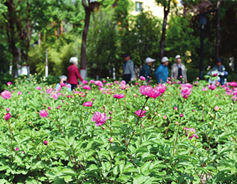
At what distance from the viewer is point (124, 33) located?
22688 millimetres

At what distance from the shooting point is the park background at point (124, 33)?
14.5 metres

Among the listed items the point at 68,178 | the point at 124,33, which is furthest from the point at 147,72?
the point at 124,33

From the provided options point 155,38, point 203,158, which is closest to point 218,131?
point 203,158

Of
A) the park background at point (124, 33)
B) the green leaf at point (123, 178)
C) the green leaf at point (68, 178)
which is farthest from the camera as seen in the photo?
the park background at point (124, 33)

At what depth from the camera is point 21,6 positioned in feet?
46.4

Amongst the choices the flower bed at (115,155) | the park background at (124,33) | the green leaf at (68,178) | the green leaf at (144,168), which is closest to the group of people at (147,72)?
the park background at (124,33)

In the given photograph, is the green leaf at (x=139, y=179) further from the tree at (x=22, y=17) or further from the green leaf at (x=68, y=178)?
the tree at (x=22, y=17)

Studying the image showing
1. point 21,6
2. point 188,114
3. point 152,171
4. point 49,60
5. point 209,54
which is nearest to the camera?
point 152,171

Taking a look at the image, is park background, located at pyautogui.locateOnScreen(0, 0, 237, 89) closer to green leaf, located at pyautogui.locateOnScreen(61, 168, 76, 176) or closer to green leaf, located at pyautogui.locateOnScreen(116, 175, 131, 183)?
green leaf, located at pyautogui.locateOnScreen(61, 168, 76, 176)

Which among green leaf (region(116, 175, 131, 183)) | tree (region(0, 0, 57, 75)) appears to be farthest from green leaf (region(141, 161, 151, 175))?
tree (region(0, 0, 57, 75))

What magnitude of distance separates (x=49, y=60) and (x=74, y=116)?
31.8m

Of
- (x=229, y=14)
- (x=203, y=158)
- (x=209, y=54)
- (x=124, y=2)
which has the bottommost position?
(x=203, y=158)

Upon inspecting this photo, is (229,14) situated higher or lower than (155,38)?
higher

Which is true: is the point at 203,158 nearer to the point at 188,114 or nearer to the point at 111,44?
the point at 188,114
